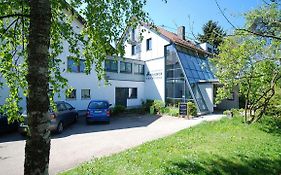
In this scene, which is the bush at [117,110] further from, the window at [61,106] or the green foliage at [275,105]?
the green foliage at [275,105]

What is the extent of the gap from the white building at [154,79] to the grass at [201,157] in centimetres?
1198

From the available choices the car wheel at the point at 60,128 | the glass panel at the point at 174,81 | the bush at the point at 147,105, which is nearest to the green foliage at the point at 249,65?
the glass panel at the point at 174,81

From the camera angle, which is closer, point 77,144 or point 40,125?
point 40,125

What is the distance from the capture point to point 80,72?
2256 cm

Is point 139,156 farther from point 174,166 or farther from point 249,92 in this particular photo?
point 249,92

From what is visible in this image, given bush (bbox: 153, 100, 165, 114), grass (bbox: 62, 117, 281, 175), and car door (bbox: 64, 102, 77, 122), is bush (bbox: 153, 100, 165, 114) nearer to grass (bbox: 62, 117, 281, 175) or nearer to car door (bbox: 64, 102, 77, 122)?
car door (bbox: 64, 102, 77, 122)

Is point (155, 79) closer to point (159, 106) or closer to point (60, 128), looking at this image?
point (159, 106)

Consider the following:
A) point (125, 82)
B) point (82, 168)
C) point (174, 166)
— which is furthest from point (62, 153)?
point (125, 82)

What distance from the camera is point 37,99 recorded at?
282 cm

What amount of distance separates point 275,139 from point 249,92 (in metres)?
3.17

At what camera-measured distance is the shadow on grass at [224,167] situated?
688cm

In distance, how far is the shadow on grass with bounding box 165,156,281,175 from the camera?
22.6 feet

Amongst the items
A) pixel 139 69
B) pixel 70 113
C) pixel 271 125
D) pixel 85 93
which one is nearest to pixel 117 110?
pixel 85 93

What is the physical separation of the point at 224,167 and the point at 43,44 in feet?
21.4
